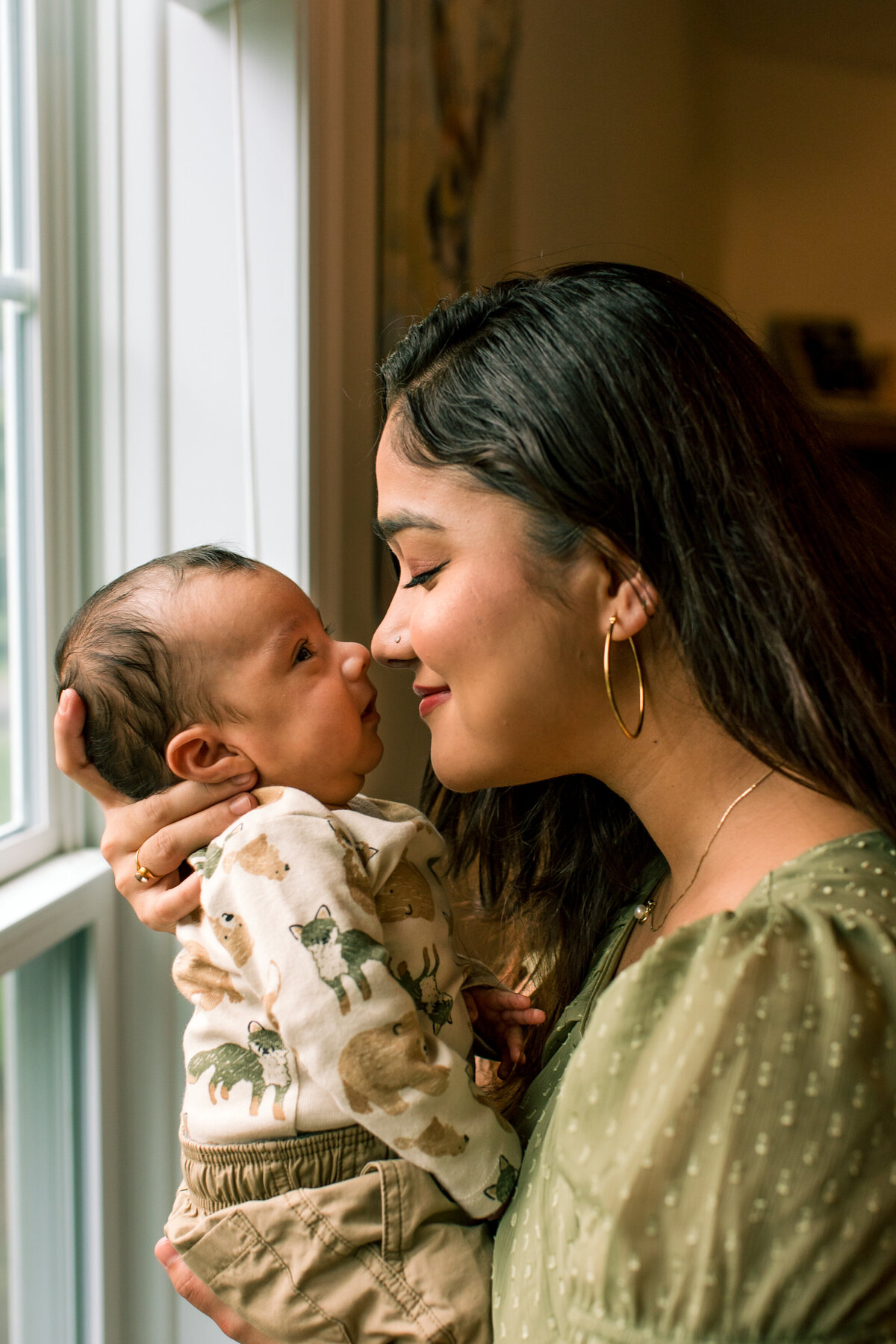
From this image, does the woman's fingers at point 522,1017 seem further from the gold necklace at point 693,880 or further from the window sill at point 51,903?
the window sill at point 51,903

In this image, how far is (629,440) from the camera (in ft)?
3.00

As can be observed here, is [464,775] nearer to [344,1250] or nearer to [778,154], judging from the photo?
[344,1250]

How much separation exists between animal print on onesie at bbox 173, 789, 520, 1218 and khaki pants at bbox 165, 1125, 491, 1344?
2cm

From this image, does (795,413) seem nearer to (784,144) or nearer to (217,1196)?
(217,1196)

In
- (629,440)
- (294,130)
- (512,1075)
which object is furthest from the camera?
(294,130)

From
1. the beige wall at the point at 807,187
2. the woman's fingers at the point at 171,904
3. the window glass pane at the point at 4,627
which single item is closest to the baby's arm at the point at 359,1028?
the woman's fingers at the point at 171,904

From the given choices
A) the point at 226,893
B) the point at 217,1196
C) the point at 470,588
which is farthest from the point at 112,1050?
the point at 470,588

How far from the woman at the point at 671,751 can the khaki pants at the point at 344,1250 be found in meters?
0.05

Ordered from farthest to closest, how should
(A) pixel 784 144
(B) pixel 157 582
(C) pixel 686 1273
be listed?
1. (A) pixel 784 144
2. (B) pixel 157 582
3. (C) pixel 686 1273

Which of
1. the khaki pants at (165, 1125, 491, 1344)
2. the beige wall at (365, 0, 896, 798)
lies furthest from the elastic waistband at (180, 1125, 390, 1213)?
the beige wall at (365, 0, 896, 798)

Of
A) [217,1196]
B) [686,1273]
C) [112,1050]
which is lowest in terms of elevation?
[112,1050]

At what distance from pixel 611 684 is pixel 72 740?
549mm

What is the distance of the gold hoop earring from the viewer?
95 cm

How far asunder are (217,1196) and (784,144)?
156 inches
